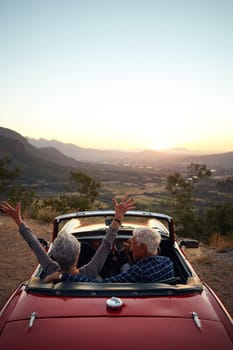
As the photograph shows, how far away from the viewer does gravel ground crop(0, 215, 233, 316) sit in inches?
271

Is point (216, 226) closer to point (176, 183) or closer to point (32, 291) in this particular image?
point (176, 183)

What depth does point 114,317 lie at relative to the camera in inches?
85.0

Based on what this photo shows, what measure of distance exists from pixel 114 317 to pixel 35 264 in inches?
270

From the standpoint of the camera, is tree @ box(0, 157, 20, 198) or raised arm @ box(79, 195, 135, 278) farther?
tree @ box(0, 157, 20, 198)

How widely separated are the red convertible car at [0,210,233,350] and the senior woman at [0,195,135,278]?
7.2 inches

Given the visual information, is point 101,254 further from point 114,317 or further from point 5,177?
point 5,177

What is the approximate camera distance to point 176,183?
3553cm

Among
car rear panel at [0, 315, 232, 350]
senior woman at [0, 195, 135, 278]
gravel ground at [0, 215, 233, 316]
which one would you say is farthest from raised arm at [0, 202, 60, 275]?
gravel ground at [0, 215, 233, 316]

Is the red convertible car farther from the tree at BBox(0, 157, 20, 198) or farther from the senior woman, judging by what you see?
the tree at BBox(0, 157, 20, 198)

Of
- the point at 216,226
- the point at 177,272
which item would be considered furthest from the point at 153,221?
the point at 216,226

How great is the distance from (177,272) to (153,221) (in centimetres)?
106

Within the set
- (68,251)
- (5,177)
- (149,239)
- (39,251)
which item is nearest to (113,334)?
(68,251)

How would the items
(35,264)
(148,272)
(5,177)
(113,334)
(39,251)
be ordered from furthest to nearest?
1. (5,177)
2. (35,264)
3. (39,251)
4. (148,272)
5. (113,334)

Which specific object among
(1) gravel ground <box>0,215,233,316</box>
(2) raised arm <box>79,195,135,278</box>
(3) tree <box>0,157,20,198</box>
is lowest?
(1) gravel ground <box>0,215,233,316</box>
